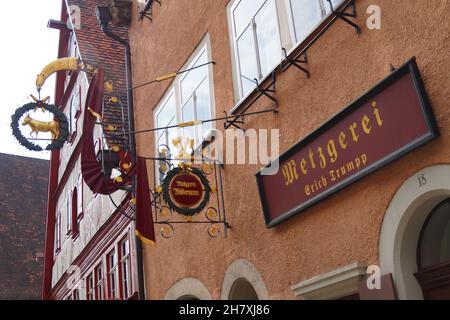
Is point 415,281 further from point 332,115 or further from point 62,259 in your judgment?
point 62,259

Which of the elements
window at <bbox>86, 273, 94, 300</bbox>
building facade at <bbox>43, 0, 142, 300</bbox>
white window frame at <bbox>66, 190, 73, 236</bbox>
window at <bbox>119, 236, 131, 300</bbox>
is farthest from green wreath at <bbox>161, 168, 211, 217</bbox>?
white window frame at <bbox>66, 190, 73, 236</bbox>

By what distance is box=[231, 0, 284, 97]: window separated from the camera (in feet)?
25.4

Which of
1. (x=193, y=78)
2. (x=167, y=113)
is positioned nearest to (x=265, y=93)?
(x=193, y=78)

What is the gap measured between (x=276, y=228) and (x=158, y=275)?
424 centimetres

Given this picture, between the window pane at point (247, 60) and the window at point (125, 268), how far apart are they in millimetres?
5869

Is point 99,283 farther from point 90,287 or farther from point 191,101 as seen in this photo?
point 191,101

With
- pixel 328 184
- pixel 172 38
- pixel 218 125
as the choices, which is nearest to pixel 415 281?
pixel 328 184

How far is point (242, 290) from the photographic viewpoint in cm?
848

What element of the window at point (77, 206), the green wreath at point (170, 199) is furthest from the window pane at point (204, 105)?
the window at point (77, 206)

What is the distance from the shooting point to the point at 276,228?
7434 mm

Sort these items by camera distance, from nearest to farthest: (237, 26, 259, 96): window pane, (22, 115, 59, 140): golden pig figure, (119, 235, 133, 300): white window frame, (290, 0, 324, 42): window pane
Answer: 1. (290, 0, 324, 42): window pane
2. (237, 26, 259, 96): window pane
3. (22, 115, 59, 140): golden pig figure
4. (119, 235, 133, 300): white window frame

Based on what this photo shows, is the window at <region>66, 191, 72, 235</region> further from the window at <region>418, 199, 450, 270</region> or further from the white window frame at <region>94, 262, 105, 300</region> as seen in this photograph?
the window at <region>418, 199, 450, 270</region>

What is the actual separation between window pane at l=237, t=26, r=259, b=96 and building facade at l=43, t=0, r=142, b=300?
3.46 meters

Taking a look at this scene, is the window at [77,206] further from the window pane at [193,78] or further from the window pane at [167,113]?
the window pane at [193,78]
